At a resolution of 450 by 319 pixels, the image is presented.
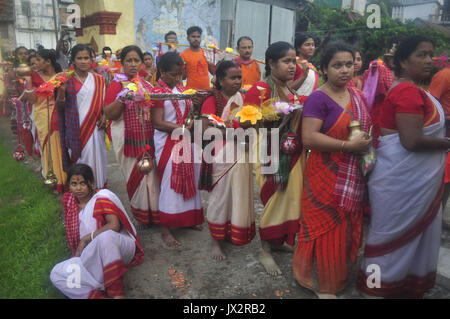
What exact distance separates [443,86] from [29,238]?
4.47m

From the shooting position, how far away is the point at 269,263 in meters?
3.23

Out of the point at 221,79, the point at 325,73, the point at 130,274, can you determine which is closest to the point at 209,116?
the point at 221,79

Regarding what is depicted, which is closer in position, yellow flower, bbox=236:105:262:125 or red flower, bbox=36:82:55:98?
yellow flower, bbox=236:105:262:125

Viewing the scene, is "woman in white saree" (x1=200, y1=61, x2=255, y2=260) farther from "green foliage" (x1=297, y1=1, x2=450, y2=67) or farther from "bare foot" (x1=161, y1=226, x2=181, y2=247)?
"green foliage" (x1=297, y1=1, x2=450, y2=67)

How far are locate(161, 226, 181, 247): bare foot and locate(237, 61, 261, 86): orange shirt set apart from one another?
3443mm

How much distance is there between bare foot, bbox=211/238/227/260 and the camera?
3438 millimetres

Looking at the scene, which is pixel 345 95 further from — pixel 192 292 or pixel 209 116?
pixel 192 292

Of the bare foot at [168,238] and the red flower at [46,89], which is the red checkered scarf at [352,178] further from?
the red flower at [46,89]

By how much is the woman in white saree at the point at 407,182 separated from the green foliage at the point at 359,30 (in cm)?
926

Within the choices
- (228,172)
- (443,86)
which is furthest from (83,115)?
(443,86)

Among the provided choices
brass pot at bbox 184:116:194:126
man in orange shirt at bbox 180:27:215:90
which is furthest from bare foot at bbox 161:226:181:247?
man in orange shirt at bbox 180:27:215:90

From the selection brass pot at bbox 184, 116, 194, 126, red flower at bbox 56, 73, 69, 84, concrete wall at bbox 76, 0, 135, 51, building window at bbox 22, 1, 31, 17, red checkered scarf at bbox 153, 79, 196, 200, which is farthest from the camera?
building window at bbox 22, 1, 31, 17
